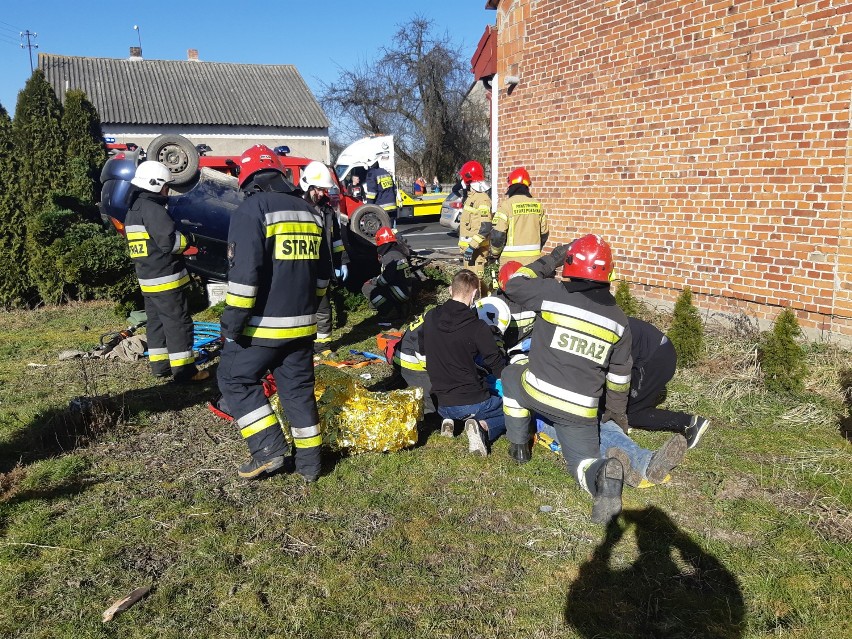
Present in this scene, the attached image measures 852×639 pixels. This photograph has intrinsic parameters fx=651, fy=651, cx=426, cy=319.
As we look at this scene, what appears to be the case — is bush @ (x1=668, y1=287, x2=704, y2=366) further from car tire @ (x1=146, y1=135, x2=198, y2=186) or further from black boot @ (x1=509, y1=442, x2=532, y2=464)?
car tire @ (x1=146, y1=135, x2=198, y2=186)

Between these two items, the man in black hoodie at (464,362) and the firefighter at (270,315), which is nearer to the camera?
the firefighter at (270,315)

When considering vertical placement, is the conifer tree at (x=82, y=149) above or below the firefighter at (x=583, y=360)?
above

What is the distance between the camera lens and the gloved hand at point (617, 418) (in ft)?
13.4

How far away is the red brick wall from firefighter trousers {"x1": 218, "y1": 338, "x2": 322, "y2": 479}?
4.62 metres

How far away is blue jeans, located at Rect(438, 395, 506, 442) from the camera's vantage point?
4.82 metres

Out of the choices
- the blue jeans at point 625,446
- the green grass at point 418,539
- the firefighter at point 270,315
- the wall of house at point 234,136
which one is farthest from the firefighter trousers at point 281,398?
the wall of house at point 234,136

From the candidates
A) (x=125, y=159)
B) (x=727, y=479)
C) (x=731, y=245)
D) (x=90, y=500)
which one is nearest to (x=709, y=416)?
(x=727, y=479)

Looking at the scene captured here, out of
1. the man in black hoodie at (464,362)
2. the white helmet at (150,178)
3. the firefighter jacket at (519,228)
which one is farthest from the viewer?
the firefighter jacket at (519,228)

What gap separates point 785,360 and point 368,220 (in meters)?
6.74

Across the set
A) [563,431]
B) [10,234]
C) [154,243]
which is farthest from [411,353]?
[10,234]

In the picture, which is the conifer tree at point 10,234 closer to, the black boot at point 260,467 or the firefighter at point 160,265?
the firefighter at point 160,265

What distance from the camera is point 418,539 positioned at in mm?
3512

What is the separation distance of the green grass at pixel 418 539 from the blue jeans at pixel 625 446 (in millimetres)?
201

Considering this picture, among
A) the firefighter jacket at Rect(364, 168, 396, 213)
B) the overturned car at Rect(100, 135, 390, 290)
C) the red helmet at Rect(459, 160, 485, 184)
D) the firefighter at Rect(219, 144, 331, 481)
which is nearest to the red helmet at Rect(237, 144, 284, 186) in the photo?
the firefighter at Rect(219, 144, 331, 481)
